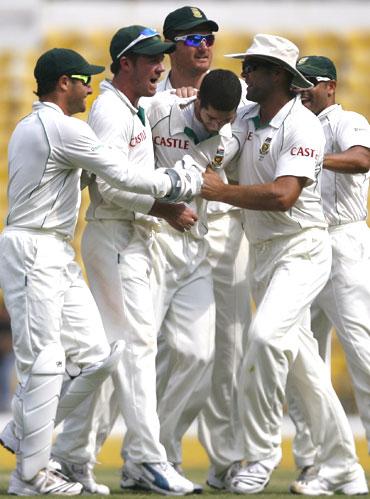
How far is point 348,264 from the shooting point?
25.5ft

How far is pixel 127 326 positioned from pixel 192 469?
283 centimetres

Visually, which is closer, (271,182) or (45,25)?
(271,182)

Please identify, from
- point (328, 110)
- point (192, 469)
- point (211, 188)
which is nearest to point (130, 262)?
point (211, 188)

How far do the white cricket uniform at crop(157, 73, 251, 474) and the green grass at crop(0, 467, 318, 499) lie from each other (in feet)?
0.82

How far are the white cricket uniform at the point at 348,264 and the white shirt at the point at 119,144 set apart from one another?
1.10 m

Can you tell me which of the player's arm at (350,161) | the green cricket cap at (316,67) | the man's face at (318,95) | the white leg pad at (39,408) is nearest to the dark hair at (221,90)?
the player's arm at (350,161)

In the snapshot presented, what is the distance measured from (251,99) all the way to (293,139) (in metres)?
0.32

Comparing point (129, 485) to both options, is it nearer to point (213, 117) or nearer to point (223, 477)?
point (223, 477)

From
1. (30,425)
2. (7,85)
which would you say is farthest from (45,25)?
(30,425)

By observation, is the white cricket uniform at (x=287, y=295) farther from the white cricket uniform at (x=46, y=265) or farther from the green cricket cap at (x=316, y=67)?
the white cricket uniform at (x=46, y=265)

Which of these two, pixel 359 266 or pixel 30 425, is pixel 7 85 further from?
pixel 30 425

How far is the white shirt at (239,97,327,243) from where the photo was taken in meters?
7.04

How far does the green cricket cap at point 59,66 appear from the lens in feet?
22.3

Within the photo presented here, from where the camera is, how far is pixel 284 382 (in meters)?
7.02
